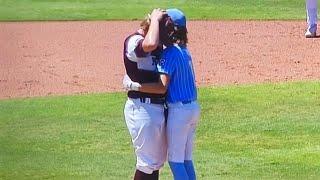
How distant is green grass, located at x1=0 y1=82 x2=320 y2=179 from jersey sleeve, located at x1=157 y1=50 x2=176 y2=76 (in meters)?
2.24

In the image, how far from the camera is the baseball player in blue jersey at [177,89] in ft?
23.2

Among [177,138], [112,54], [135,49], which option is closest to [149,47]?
[135,49]

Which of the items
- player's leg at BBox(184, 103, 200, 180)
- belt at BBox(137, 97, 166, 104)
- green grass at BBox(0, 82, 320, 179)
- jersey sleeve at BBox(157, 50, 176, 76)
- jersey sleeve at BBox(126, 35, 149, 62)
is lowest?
green grass at BBox(0, 82, 320, 179)

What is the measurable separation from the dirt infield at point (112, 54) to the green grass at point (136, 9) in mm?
1219

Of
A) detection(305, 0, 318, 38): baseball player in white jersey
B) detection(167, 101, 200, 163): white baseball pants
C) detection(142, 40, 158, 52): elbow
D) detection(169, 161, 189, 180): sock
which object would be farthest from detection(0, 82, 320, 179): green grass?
detection(305, 0, 318, 38): baseball player in white jersey

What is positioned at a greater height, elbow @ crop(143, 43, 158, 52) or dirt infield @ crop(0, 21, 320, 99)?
elbow @ crop(143, 43, 158, 52)

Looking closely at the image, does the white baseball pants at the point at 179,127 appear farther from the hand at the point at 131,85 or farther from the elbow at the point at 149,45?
the elbow at the point at 149,45

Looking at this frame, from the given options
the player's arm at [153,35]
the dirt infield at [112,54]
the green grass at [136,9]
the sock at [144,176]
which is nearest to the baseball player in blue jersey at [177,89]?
the player's arm at [153,35]

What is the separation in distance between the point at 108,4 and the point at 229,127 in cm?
1603

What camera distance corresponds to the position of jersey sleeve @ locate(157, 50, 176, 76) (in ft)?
23.1

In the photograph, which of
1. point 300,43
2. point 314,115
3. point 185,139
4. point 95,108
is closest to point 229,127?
point 314,115

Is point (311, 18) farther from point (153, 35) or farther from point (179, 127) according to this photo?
point (153, 35)

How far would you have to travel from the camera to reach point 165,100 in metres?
7.18

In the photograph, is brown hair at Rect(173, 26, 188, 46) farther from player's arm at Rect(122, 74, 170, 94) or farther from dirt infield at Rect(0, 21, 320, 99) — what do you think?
dirt infield at Rect(0, 21, 320, 99)
